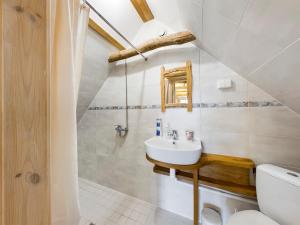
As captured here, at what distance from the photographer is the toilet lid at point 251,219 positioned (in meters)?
0.92

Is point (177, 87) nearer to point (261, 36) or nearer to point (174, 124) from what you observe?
point (174, 124)

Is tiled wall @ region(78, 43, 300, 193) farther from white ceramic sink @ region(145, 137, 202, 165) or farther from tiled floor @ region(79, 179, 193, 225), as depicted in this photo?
white ceramic sink @ region(145, 137, 202, 165)

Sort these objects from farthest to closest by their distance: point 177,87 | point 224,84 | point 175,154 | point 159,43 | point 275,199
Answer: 1. point 177,87
2. point 159,43
3. point 224,84
4. point 175,154
5. point 275,199

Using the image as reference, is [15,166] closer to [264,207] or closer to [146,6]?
[264,207]

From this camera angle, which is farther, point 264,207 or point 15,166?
point 264,207

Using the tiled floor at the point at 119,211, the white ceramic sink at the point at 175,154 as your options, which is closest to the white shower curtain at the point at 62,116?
the white ceramic sink at the point at 175,154

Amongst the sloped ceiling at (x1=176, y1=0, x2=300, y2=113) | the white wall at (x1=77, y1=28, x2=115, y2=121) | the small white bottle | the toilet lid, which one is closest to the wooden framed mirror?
the small white bottle

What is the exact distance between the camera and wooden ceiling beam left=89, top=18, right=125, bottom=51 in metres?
1.41

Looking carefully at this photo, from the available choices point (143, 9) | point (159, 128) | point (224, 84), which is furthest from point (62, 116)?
point (143, 9)

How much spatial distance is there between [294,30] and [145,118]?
143 cm

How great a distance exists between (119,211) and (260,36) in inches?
84.0

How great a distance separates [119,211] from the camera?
5.49 feet

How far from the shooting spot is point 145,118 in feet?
5.70

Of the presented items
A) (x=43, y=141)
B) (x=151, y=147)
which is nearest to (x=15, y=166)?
(x=43, y=141)
